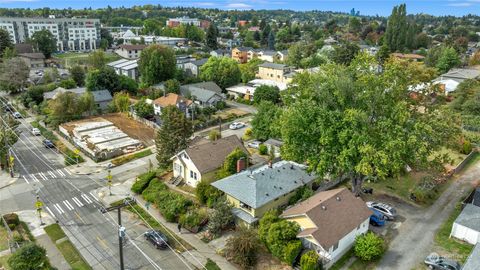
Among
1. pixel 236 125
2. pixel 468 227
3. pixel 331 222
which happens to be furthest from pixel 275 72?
pixel 331 222

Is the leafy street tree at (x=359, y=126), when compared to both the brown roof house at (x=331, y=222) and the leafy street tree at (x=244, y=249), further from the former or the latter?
the leafy street tree at (x=244, y=249)

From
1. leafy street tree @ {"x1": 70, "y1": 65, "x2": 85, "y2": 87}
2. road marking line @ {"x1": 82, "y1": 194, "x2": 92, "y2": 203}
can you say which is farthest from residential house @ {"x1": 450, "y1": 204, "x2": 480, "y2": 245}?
leafy street tree @ {"x1": 70, "y1": 65, "x2": 85, "y2": 87}

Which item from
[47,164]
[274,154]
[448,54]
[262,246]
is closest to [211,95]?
[274,154]

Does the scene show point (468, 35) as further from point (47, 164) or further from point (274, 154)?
point (47, 164)

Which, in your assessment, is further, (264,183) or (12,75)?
(12,75)

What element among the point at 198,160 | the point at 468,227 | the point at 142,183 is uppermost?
the point at 198,160

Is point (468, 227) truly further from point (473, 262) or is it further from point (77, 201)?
point (77, 201)
